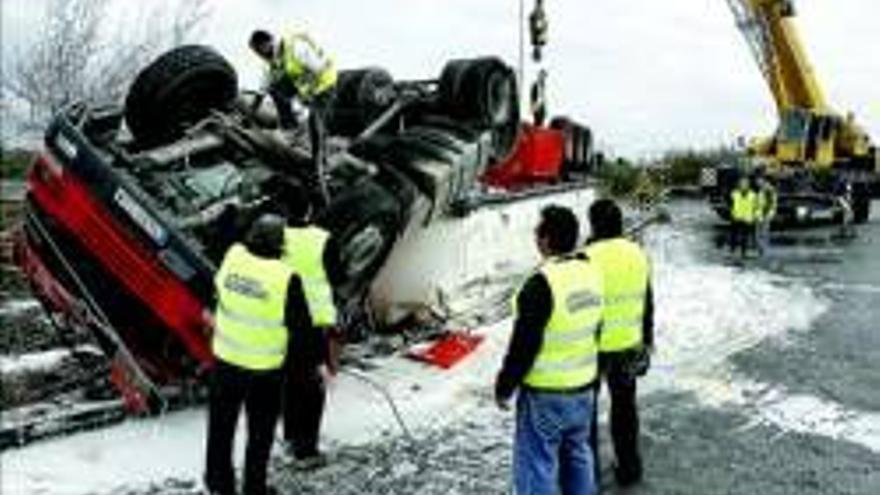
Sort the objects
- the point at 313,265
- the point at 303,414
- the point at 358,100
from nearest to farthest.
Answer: the point at 313,265
the point at 303,414
the point at 358,100

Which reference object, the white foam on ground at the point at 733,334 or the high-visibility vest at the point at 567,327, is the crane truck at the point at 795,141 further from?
the high-visibility vest at the point at 567,327

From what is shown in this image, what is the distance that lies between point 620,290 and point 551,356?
4.03 ft

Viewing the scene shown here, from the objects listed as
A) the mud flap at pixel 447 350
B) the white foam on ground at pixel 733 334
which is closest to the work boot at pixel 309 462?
the mud flap at pixel 447 350

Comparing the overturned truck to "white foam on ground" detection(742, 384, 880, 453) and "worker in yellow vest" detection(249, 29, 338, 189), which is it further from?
"white foam on ground" detection(742, 384, 880, 453)

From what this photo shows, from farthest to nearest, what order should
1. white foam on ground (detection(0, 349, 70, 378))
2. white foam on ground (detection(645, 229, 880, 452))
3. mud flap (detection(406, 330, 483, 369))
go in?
mud flap (detection(406, 330, 483, 369))
white foam on ground (detection(0, 349, 70, 378))
white foam on ground (detection(645, 229, 880, 452))

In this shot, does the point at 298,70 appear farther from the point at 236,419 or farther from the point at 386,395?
the point at 236,419

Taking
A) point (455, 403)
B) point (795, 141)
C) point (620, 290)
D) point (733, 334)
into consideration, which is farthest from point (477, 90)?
point (795, 141)

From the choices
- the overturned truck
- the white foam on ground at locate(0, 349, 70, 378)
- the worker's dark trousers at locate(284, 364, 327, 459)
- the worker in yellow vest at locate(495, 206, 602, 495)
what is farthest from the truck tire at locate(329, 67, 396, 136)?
the worker in yellow vest at locate(495, 206, 602, 495)

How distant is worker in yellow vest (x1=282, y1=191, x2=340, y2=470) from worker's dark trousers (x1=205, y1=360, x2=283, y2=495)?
397mm

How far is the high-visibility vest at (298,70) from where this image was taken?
10.4 m

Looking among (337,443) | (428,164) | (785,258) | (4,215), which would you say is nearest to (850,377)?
(428,164)

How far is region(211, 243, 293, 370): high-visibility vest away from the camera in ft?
22.8

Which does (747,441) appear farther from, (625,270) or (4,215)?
(4,215)

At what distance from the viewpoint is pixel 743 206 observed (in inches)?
826
